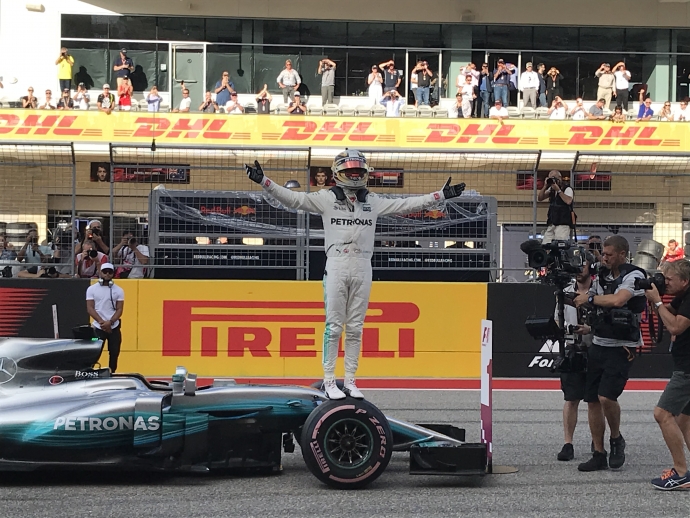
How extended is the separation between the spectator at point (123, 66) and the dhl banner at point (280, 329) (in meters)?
13.1

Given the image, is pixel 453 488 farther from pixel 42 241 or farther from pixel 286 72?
pixel 286 72

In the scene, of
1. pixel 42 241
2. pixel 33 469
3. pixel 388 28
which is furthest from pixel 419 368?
pixel 388 28

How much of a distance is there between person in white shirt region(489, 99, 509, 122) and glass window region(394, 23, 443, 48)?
536 centimetres

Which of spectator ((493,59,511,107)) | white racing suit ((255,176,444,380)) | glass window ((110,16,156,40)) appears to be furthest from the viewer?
glass window ((110,16,156,40))

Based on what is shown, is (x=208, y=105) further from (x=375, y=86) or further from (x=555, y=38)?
(x=555, y=38)

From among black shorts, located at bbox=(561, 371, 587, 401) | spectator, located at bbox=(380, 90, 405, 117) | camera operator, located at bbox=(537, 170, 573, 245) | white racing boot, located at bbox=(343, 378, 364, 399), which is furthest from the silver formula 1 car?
spectator, located at bbox=(380, 90, 405, 117)

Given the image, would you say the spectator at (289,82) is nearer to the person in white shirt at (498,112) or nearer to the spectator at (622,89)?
the person in white shirt at (498,112)

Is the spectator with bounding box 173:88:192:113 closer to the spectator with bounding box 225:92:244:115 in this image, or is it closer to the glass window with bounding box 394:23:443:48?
the spectator with bounding box 225:92:244:115

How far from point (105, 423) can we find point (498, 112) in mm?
18393

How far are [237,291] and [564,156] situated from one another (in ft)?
15.2

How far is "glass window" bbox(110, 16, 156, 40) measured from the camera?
90.5 feet

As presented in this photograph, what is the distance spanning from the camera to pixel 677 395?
20.8 feet

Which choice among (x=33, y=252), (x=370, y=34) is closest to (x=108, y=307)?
(x=33, y=252)

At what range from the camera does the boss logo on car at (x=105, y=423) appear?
20.1 ft
